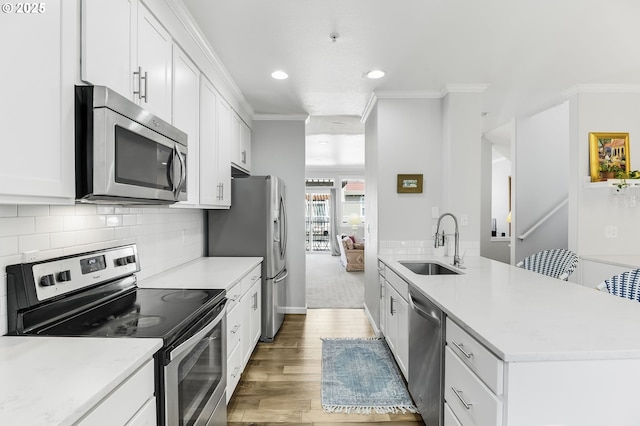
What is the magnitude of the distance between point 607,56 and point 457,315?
8.56 feet

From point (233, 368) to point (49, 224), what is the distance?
1424 millimetres

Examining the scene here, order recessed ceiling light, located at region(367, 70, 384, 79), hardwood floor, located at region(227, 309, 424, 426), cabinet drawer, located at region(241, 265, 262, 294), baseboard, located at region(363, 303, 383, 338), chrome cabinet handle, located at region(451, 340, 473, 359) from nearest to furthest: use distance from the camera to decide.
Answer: chrome cabinet handle, located at region(451, 340, 473, 359), hardwood floor, located at region(227, 309, 424, 426), cabinet drawer, located at region(241, 265, 262, 294), recessed ceiling light, located at region(367, 70, 384, 79), baseboard, located at region(363, 303, 383, 338)

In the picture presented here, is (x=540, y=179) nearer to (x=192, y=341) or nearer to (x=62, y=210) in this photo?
(x=192, y=341)

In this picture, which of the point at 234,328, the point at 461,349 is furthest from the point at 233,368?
the point at 461,349

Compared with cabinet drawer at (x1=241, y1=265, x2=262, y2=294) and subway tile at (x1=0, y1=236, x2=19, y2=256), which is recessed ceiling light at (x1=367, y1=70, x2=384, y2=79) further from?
subway tile at (x1=0, y1=236, x2=19, y2=256)

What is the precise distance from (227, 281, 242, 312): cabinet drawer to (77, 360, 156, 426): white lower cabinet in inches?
37.9

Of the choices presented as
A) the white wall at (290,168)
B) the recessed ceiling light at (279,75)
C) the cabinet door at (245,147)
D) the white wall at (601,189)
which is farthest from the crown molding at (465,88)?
the cabinet door at (245,147)

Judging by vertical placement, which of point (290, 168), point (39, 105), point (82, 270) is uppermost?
point (290, 168)

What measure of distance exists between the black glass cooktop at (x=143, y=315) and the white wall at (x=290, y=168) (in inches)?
90.8

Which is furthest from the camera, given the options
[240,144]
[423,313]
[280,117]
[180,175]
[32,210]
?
[280,117]

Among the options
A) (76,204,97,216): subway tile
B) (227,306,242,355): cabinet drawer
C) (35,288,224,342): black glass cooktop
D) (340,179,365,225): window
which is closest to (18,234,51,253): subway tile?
(76,204,97,216): subway tile

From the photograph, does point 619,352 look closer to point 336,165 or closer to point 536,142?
point 536,142

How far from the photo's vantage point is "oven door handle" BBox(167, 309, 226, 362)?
48.9 inches

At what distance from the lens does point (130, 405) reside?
1.02m
